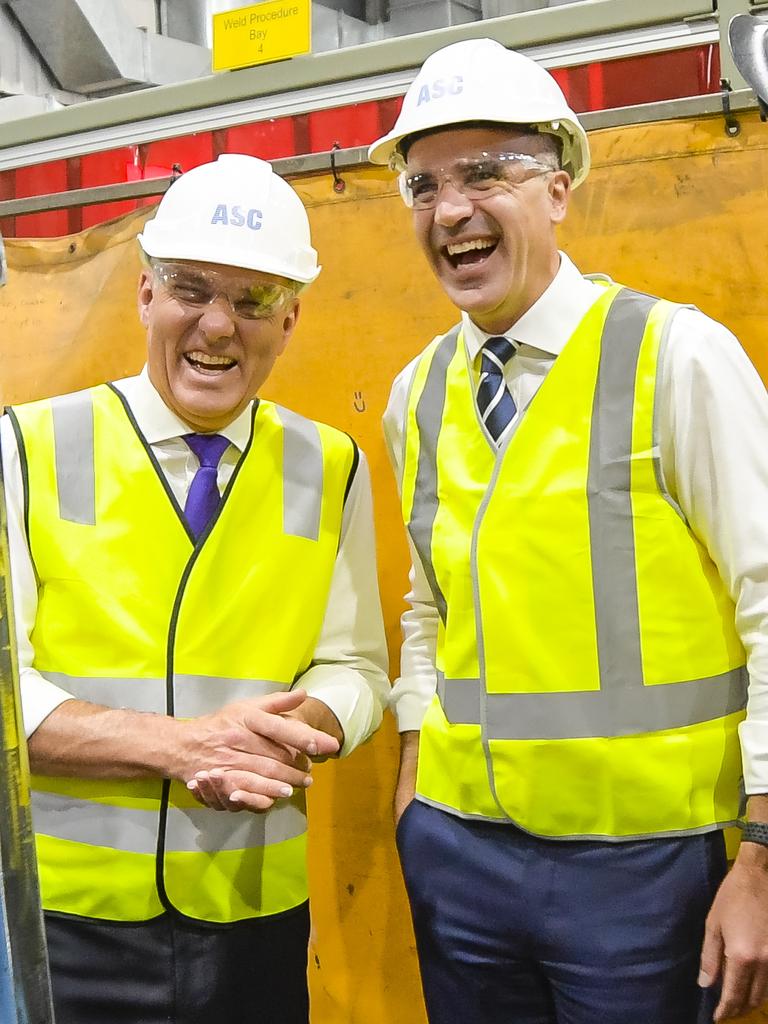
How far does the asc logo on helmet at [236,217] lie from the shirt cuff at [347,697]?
2.20 ft

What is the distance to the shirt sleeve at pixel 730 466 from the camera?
4.50ft

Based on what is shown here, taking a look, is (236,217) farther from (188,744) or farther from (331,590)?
(188,744)

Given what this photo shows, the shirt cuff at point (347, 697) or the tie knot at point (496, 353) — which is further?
the shirt cuff at point (347, 697)

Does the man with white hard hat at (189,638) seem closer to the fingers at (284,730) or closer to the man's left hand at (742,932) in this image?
the fingers at (284,730)

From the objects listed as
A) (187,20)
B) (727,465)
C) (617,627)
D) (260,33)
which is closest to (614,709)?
(617,627)

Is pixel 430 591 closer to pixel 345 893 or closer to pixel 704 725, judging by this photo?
pixel 704 725

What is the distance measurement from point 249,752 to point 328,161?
3.64 ft

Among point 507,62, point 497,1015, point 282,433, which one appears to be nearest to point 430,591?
point 282,433

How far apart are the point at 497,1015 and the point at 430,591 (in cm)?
59

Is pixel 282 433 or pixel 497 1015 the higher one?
pixel 282 433

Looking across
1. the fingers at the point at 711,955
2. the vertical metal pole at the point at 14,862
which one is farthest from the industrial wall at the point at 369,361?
the vertical metal pole at the point at 14,862

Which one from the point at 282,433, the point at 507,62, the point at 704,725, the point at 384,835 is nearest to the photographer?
the point at 704,725

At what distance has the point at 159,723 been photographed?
5.25 feet

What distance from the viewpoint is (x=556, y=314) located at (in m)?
1.55
